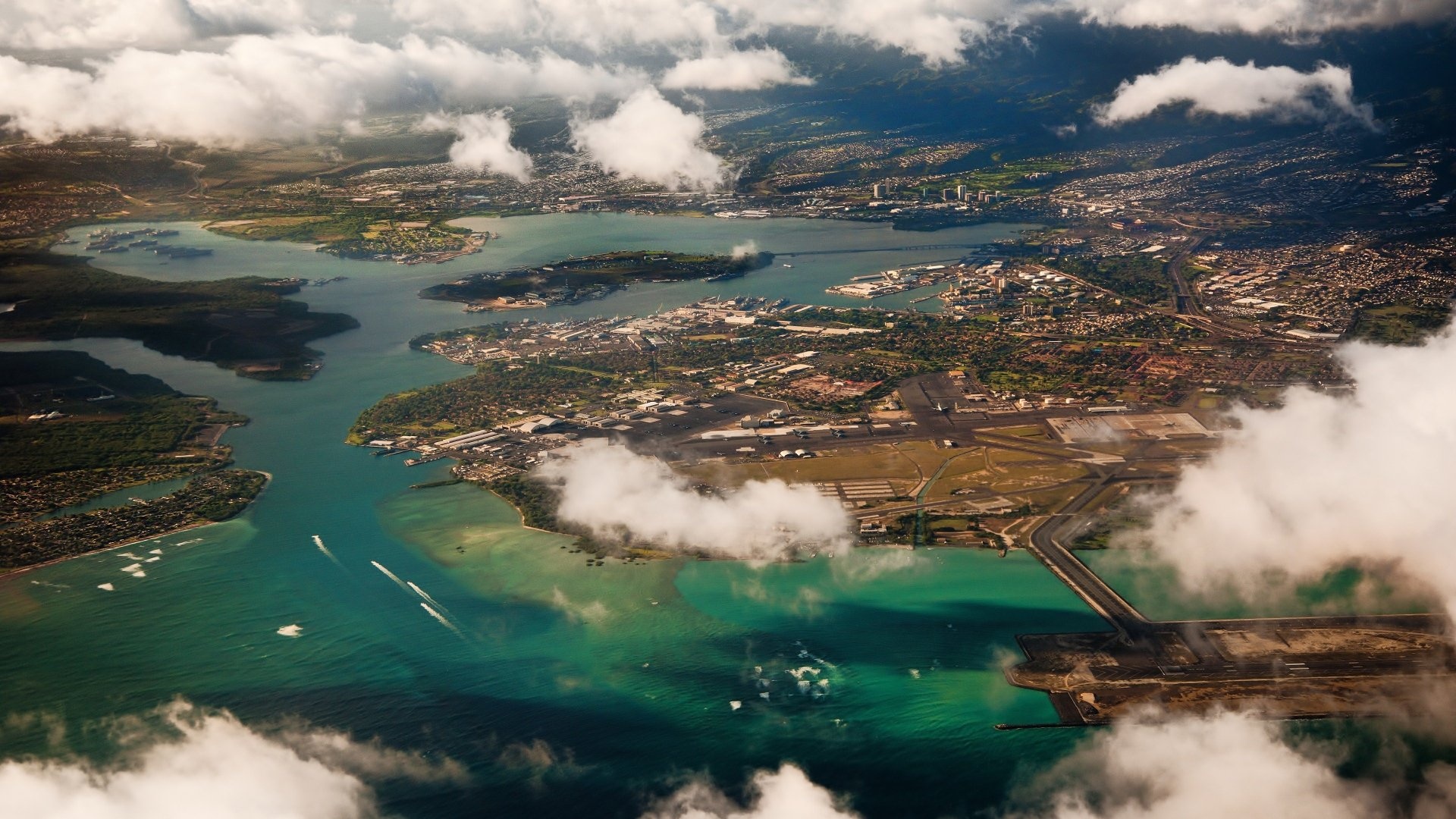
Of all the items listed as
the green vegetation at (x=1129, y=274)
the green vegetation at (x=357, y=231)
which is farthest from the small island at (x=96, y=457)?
the green vegetation at (x=1129, y=274)

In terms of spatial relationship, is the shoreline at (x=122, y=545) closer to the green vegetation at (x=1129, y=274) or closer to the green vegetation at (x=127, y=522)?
the green vegetation at (x=127, y=522)

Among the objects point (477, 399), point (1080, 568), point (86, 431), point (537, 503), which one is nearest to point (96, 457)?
point (86, 431)

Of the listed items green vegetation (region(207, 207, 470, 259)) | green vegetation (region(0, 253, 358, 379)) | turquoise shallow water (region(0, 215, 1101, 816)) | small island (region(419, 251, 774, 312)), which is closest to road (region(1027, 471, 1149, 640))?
turquoise shallow water (region(0, 215, 1101, 816))

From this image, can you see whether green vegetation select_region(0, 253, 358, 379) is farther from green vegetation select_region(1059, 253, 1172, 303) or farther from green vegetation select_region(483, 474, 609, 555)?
green vegetation select_region(1059, 253, 1172, 303)

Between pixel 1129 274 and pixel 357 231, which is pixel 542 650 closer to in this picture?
pixel 1129 274

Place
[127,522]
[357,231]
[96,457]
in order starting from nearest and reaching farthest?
[127,522] → [96,457] → [357,231]

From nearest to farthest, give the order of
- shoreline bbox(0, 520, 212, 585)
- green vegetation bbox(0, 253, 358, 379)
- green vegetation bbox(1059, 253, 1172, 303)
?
shoreline bbox(0, 520, 212, 585), green vegetation bbox(0, 253, 358, 379), green vegetation bbox(1059, 253, 1172, 303)
